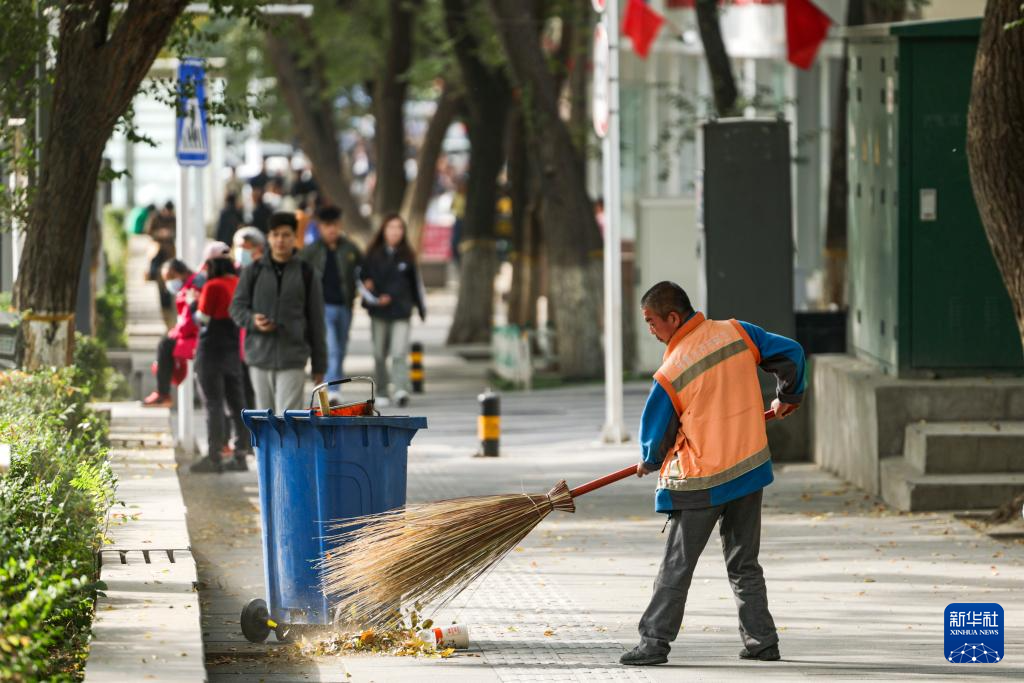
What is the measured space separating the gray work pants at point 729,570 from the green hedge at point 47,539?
2.15 metres

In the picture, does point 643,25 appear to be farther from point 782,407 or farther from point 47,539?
point 47,539

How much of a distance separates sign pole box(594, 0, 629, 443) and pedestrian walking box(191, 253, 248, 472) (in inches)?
119

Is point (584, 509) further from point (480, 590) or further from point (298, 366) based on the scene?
point (480, 590)

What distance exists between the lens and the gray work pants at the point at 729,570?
756cm

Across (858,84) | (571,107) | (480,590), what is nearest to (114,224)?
(571,107)

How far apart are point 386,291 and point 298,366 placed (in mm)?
6144

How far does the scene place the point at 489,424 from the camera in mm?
14641

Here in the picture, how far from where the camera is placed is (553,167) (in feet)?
67.3

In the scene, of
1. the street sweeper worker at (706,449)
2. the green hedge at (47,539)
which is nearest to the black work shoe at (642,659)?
the street sweeper worker at (706,449)

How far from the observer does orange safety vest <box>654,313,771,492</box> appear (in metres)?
7.48

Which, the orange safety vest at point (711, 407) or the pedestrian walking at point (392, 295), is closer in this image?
the orange safety vest at point (711, 407)

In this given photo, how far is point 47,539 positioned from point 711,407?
250 cm

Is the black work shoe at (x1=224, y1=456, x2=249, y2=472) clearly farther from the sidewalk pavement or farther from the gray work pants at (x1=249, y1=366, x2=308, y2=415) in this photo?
A: the gray work pants at (x1=249, y1=366, x2=308, y2=415)

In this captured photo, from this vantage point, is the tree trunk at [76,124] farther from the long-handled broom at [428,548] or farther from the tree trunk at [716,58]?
the tree trunk at [716,58]
